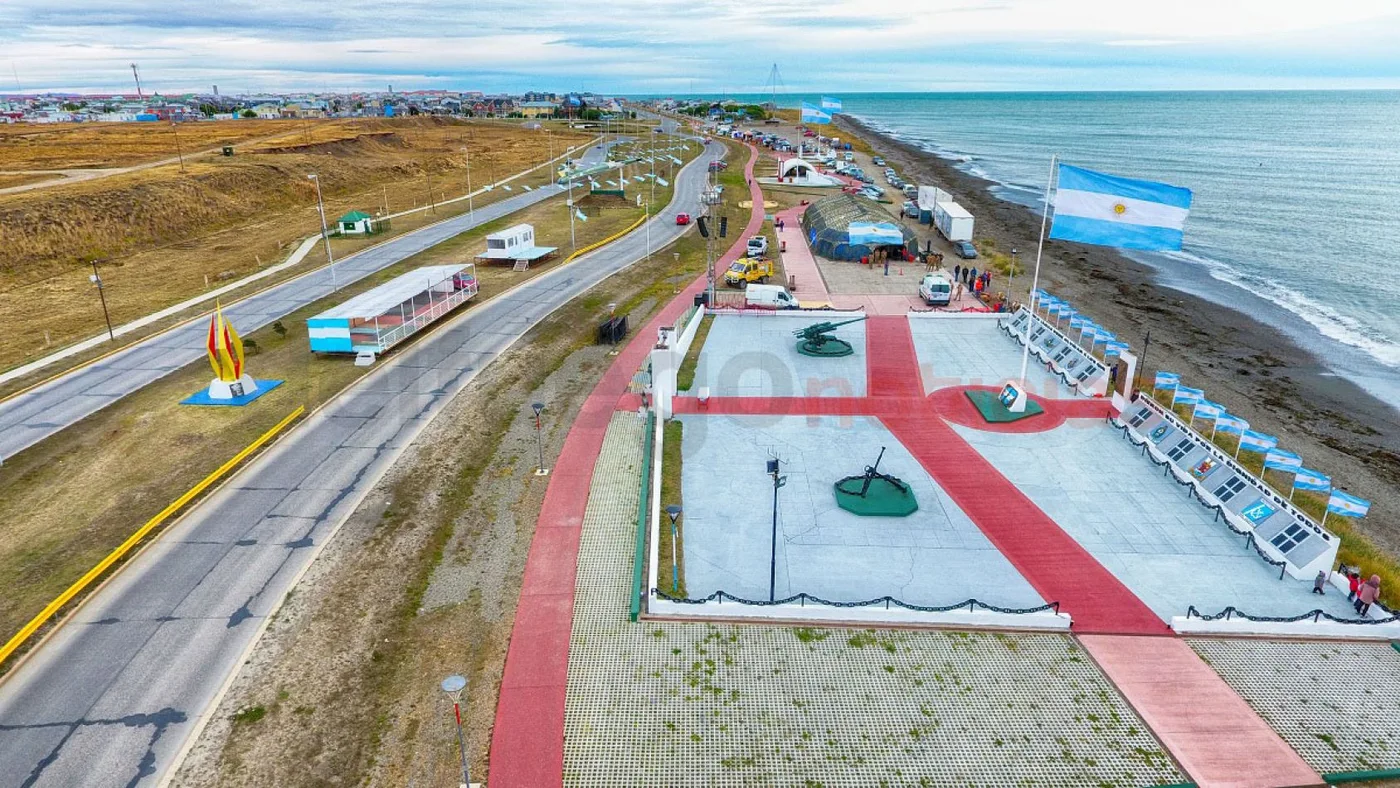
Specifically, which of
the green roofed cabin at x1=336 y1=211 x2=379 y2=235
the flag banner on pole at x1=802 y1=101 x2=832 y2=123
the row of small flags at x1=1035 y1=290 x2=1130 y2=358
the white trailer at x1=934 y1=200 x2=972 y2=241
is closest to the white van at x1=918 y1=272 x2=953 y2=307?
the row of small flags at x1=1035 y1=290 x2=1130 y2=358

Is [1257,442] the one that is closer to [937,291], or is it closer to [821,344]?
[821,344]

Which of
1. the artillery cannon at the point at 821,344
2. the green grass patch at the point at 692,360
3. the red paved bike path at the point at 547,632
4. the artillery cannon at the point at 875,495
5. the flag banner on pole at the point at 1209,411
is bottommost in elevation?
the red paved bike path at the point at 547,632

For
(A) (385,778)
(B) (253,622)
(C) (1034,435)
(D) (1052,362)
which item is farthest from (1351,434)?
(B) (253,622)

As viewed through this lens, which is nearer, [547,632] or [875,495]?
[547,632]

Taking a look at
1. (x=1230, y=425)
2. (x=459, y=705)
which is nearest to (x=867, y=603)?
(x=459, y=705)

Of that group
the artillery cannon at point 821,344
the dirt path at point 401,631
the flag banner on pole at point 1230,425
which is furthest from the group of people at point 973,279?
the dirt path at point 401,631

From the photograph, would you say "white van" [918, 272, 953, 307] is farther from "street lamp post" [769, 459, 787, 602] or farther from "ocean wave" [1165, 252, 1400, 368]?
"street lamp post" [769, 459, 787, 602]

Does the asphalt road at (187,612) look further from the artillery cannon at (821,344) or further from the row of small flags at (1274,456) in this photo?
the row of small flags at (1274,456)
